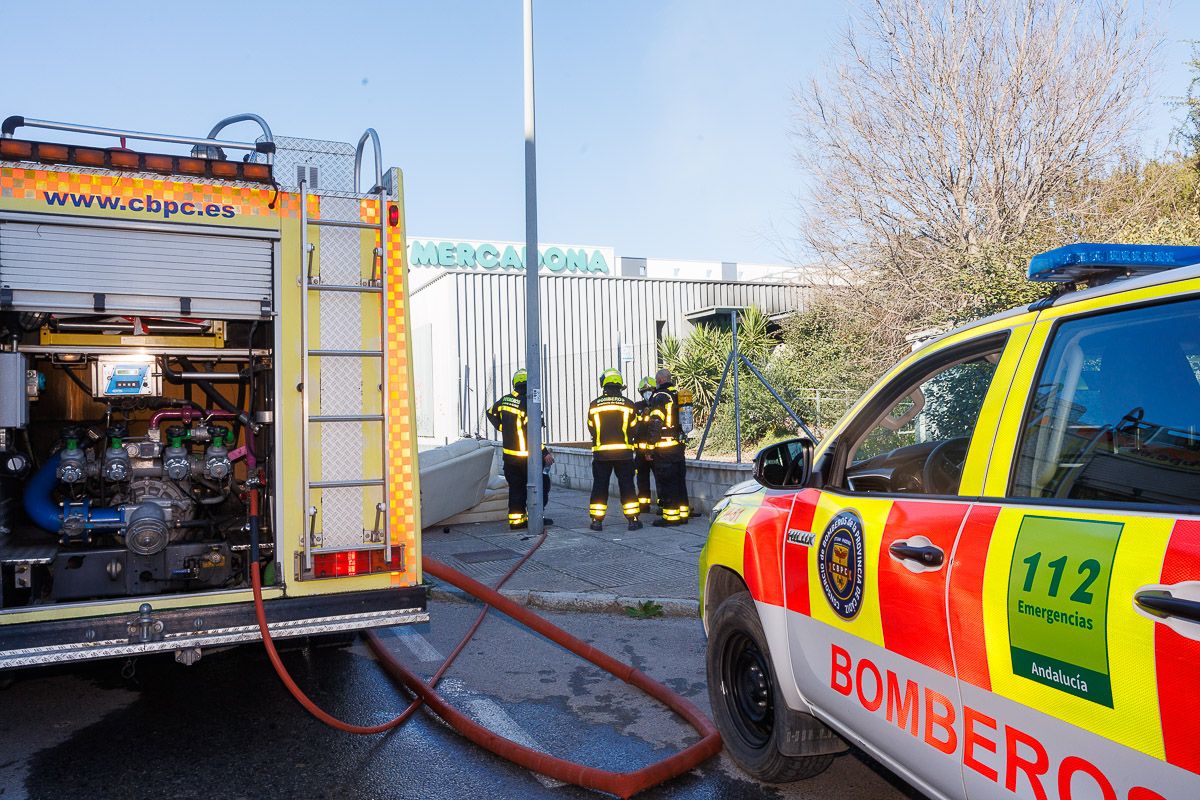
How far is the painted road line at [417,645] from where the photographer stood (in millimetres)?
5930

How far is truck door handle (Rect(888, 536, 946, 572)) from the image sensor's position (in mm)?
2545

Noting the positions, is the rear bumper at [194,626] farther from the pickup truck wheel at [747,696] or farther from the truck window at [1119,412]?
the truck window at [1119,412]

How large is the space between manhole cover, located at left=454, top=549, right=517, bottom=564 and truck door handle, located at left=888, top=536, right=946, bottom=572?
21.5ft

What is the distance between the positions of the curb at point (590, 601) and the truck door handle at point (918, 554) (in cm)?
437

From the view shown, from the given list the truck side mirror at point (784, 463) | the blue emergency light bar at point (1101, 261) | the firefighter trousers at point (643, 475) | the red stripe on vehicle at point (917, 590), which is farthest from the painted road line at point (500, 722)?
the firefighter trousers at point (643, 475)

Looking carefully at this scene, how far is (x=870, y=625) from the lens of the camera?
2.86 metres

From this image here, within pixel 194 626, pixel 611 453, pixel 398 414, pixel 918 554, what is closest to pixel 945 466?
pixel 918 554

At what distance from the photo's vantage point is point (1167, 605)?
1.80 m

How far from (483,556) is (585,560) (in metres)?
1.09

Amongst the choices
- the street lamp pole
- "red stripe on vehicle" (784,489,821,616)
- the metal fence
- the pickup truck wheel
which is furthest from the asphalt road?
the metal fence

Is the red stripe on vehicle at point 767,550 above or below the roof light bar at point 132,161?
below

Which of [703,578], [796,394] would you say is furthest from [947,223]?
[703,578]

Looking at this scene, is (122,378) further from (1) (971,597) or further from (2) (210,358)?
(1) (971,597)

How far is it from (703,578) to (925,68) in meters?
11.9
